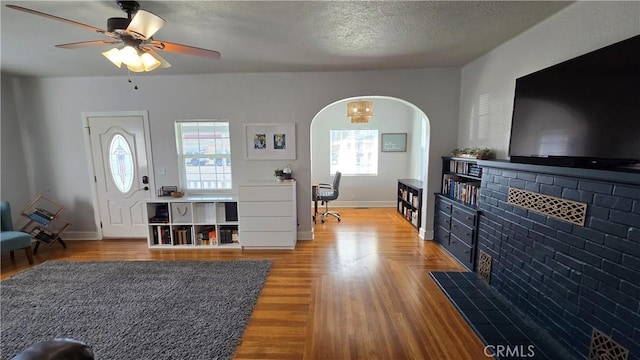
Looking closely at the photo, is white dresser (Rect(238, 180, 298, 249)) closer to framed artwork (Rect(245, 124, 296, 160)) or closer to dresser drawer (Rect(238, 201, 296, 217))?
dresser drawer (Rect(238, 201, 296, 217))

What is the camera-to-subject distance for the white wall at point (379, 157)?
599cm

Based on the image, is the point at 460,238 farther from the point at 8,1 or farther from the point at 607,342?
the point at 8,1

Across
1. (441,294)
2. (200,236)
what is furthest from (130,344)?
(441,294)

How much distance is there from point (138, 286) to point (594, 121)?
4.28 meters

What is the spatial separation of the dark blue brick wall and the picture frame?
3.60m

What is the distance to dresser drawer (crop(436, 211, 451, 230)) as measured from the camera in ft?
11.6

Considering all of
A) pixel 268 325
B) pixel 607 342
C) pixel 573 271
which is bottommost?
pixel 268 325

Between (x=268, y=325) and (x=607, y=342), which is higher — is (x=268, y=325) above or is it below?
below

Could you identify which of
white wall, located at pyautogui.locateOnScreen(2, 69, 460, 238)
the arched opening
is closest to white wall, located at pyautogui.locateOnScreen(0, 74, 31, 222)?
white wall, located at pyautogui.locateOnScreen(2, 69, 460, 238)

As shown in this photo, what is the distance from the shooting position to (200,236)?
3.90 m

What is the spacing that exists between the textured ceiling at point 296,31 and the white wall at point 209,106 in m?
0.33

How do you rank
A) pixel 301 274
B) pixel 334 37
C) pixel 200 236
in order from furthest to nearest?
pixel 200 236, pixel 301 274, pixel 334 37

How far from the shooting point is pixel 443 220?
12.0ft

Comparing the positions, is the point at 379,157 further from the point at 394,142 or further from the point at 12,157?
the point at 12,157
